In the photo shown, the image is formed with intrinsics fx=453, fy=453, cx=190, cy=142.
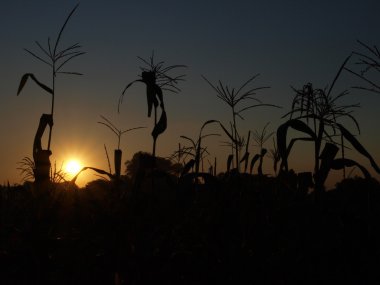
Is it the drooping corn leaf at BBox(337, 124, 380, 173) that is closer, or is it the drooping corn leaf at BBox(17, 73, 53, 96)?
the drooping corn leaf at BBox(337, 124, 380, 173)

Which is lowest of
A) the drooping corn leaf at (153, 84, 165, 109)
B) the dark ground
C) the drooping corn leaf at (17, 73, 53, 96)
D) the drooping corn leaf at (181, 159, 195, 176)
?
the dark ground

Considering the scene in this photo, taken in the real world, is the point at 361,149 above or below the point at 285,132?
below

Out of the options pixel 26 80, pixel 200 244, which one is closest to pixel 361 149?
pixel 200 244

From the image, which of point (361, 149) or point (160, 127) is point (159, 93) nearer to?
point (160, 127)

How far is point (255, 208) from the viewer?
3.58m

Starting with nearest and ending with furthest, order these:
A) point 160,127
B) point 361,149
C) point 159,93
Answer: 1. point 361,149
2. point 160,127
3. point 159,93

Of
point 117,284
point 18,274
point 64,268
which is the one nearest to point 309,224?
point 117,284

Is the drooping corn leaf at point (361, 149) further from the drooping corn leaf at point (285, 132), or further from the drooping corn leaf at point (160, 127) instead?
the drooping corn leaf at point (160, 127)

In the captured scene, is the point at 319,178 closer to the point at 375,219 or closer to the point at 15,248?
the point at 375,219

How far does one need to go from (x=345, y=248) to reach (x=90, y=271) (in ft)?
6.03

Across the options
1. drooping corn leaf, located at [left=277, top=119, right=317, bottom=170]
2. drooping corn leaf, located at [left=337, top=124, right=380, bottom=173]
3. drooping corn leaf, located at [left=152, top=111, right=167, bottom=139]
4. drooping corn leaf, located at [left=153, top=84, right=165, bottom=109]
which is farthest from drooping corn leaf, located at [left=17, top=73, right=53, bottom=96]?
drooping corn leaf, located at [left=337, top=124, right=380, bottom=173]

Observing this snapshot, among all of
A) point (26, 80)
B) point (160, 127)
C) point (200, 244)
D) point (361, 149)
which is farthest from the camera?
point (26, 80)

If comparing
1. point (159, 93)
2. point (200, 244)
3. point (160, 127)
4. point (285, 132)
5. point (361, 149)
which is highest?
point (159, 93)

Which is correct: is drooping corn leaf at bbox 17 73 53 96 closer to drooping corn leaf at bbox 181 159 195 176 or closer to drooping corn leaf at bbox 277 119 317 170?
drooping corn leaf at bbox 181 159 195 176
